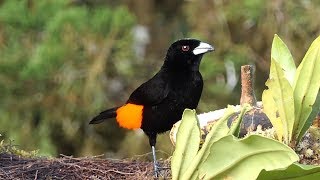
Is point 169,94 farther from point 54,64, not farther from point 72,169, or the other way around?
point 54,64

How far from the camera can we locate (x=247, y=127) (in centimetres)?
305

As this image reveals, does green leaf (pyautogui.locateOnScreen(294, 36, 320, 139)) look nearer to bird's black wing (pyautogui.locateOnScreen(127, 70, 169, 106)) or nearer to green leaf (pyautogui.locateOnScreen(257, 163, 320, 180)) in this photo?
green leaf (pyautogui.locateOnScreen(257, 163, 320, 180))

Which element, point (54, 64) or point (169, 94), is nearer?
point (169, 94)

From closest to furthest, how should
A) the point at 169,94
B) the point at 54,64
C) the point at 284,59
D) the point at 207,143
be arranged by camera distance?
the point at 207,143, the point at 284,59, the point at 169,94, the point at 54,64

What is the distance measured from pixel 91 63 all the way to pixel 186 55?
7.22 feet

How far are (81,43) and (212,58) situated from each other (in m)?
1.15

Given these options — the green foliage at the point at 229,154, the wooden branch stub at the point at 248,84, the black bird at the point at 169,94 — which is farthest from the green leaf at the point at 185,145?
the black bird at the point at 169,94

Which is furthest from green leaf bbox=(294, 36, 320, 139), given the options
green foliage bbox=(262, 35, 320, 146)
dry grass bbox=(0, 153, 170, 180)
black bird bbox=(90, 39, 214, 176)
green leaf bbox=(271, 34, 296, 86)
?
black bird bbox=(90, 39, 214, 176)

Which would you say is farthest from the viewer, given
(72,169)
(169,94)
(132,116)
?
(132,116)

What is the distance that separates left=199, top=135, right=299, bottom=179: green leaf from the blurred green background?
301 cm

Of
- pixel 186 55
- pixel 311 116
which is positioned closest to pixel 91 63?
pixel 186 55

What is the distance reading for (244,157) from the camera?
2.43m

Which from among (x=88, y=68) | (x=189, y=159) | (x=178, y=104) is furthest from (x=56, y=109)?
(x=189, y=159)

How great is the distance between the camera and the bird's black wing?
3.76 metres
